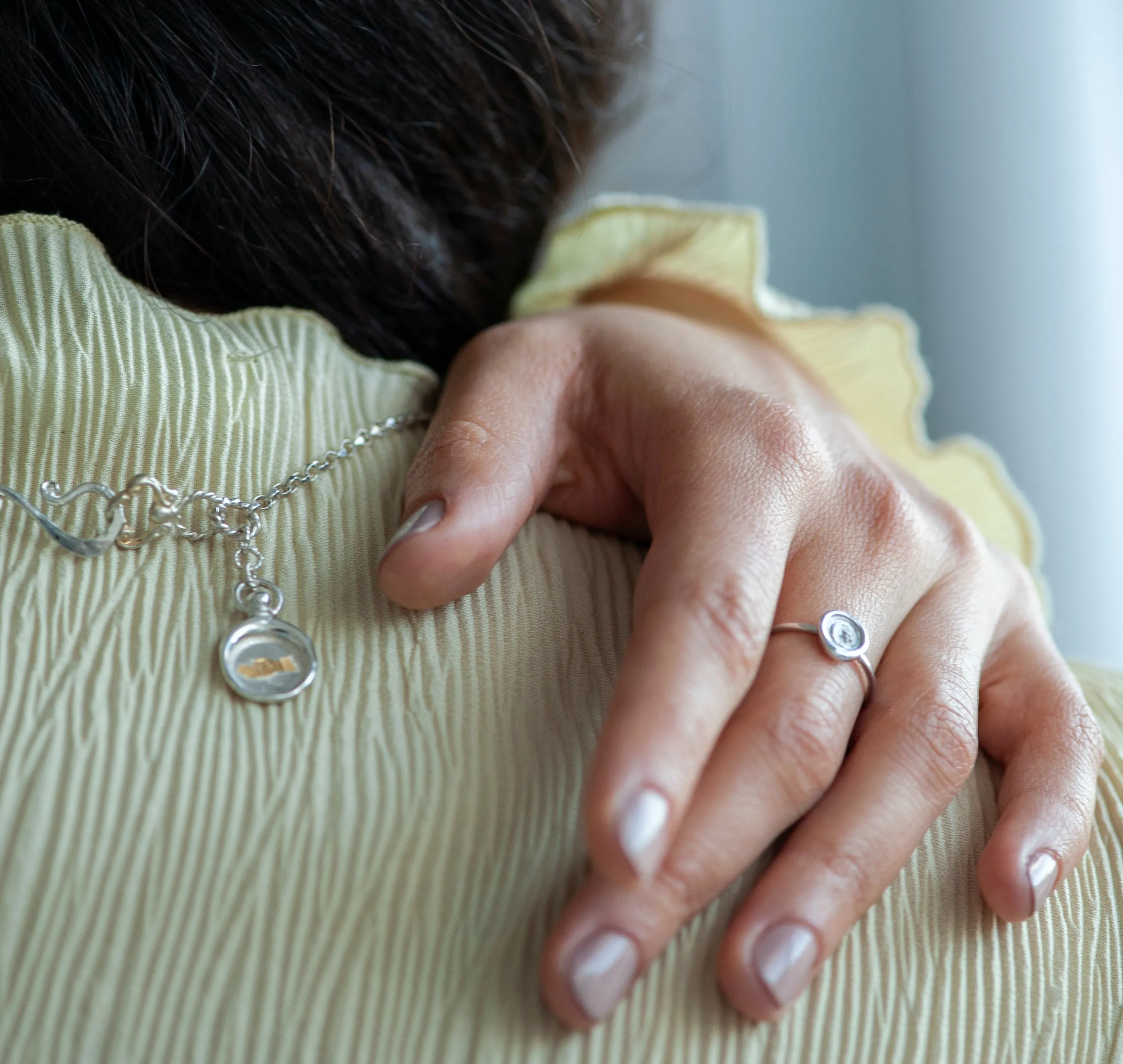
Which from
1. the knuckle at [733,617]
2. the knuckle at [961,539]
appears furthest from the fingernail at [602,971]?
the knuckle at [961,539]

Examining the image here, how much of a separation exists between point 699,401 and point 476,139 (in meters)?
0.27

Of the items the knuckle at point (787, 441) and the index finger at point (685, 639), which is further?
the knuckle at point (787, 441)

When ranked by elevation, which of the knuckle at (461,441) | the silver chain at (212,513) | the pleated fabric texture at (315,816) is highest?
the knuckle at (461,441)

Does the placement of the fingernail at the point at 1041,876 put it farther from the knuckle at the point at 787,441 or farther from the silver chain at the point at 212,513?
the silver chain at the point at 212,513

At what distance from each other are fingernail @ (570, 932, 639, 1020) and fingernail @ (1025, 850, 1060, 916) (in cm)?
19

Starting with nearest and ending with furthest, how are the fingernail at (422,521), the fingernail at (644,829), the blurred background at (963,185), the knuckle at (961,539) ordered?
the fingernail at (644,829) < the fingernail at (422,521) < the knuckle at (961,539) < the blurred background at (963,185)

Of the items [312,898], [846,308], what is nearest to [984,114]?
[846,308]

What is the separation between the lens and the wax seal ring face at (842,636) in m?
0.48

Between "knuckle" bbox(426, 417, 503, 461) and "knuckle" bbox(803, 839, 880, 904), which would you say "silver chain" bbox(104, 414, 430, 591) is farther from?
"knuckle" bbox(803, 839, 880, 904)

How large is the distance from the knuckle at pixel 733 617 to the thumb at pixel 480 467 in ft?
0.35

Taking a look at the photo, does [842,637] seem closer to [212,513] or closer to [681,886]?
[681,886]

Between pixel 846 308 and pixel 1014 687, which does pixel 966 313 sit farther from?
pixel 1014 687

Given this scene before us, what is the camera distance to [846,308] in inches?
55.9

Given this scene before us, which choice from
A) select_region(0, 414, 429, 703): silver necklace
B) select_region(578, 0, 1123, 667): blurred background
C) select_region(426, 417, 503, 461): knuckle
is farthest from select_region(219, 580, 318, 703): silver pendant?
select_region(578, 0, 1123, 667): blurred background
